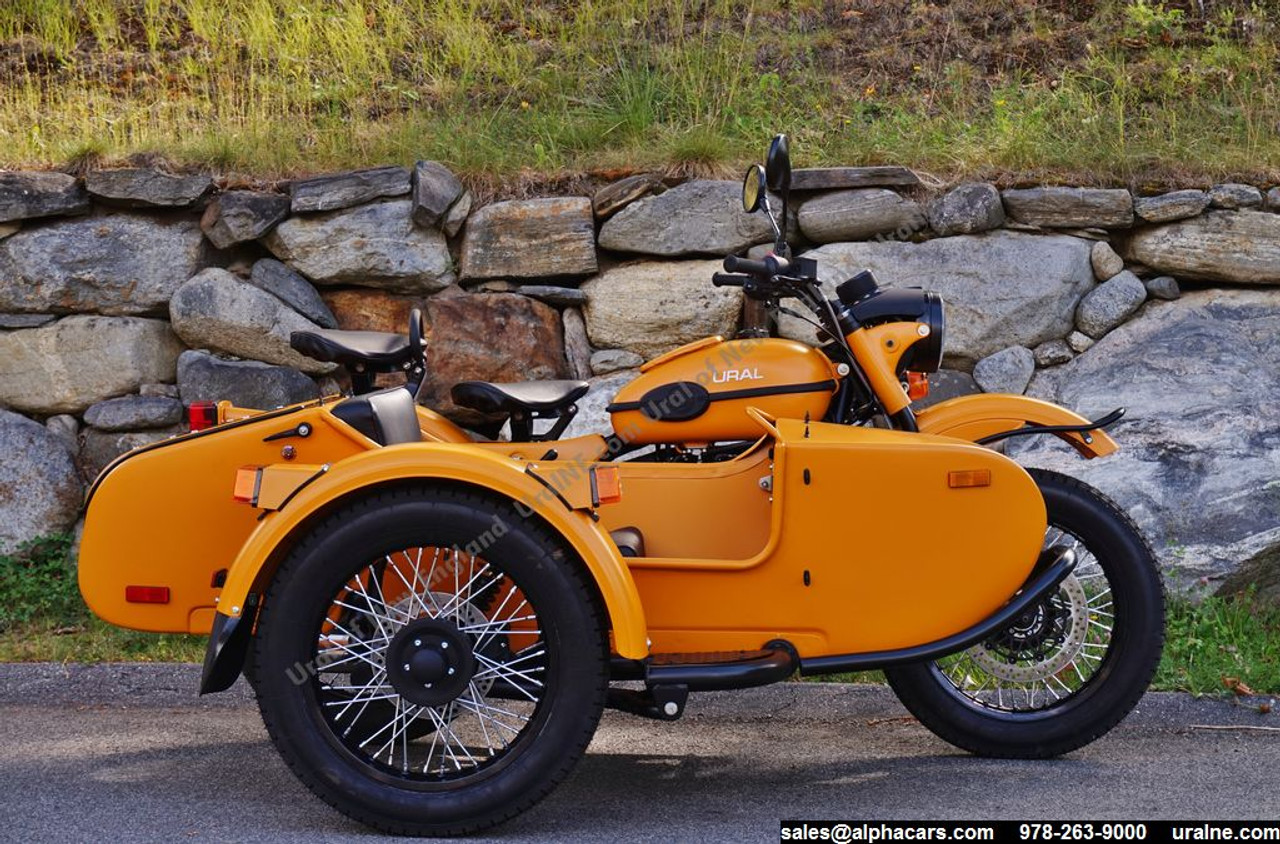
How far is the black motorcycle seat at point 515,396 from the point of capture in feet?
13.1

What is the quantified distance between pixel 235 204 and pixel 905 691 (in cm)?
352

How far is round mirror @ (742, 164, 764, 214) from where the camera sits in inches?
154

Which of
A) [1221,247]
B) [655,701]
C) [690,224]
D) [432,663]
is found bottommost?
[655,701]

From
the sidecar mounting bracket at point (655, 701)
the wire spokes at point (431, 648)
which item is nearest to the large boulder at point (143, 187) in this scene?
the wire spokes at point (431, 648)

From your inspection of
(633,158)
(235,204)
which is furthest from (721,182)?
(235,204)

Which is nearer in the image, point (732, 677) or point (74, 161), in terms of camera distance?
point (732, 677)

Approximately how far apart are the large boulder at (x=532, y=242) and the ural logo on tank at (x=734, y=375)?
7.01ft

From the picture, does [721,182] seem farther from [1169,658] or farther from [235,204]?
[1169,658]

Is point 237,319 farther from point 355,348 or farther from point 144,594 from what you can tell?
point 144,594

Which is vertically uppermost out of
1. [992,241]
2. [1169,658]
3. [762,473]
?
[992,241]

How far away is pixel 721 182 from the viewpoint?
5.87 metres

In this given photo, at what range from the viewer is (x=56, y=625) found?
5535mm

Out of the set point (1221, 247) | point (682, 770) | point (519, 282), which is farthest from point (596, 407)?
point (1221, 247)

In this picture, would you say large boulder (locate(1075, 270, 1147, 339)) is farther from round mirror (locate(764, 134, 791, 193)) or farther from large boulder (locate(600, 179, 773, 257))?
round mirror (locate(764, 134, 791, 193))
